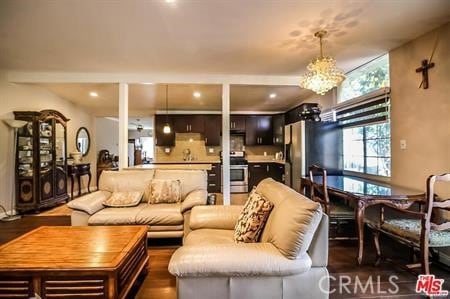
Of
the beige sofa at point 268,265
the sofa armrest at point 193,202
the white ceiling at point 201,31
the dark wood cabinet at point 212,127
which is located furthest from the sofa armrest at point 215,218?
the dark wood cabinet at point 212,127

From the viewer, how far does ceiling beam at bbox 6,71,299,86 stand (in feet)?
15.2

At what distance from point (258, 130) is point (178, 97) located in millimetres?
2775

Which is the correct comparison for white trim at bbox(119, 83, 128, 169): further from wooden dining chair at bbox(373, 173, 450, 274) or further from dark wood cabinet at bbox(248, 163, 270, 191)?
wooden dining chair at bbox(373, 173, 450, 274)

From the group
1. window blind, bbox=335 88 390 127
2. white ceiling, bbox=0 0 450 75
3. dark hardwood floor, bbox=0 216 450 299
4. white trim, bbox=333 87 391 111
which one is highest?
white ceiling, bbox=0 0 450 75

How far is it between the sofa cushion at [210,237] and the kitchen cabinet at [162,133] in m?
5.72

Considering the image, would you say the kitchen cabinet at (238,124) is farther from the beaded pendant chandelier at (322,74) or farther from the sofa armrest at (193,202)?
the beaded pendant chandelier at (322,74)

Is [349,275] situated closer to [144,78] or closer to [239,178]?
[144,78]

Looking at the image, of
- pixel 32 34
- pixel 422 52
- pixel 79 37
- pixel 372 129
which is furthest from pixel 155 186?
pixel 422 52

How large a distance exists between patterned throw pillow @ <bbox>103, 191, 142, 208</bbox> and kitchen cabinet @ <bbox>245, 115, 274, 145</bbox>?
4.94 metres

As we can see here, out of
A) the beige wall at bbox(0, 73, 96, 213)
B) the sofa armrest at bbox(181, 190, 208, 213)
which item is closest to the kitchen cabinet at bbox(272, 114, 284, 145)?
the sofa armrest at bbox(181, 190, 208, 213)

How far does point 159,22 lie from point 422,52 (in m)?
3.04

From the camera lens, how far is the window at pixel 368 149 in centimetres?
391

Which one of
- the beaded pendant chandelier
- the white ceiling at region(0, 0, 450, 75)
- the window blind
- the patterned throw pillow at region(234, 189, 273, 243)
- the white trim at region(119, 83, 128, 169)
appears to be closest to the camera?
the patterned throw pillow at region(234, 189, 273, 243)

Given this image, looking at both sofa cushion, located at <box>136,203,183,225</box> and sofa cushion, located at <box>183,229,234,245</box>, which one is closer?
sofa cushion, located at <box>183,229,234,245</box>
